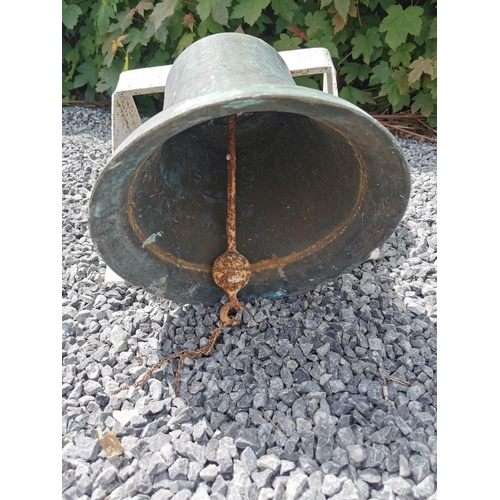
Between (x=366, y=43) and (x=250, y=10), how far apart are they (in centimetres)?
82

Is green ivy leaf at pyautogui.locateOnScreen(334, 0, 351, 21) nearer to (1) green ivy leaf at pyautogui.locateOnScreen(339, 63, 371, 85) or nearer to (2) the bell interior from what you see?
(1) green ivy leaf at pyautogui.locateOnScreen(339, 63, 371, 85)

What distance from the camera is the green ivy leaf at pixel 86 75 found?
408cm

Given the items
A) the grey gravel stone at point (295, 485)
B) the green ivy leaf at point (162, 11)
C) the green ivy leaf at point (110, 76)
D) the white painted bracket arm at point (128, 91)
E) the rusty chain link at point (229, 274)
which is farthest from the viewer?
the green ivy leaf at point (110, 76)

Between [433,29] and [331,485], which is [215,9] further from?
[331,485]

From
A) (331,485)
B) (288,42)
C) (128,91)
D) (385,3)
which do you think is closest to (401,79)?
(385,3)

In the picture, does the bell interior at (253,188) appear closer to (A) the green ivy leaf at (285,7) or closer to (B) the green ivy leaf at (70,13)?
(A) the green ivy leaf at (285,7)

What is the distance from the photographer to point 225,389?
4.82 feet

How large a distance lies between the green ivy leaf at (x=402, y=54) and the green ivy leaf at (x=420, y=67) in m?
0.08

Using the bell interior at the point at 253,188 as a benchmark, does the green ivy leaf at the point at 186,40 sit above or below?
above

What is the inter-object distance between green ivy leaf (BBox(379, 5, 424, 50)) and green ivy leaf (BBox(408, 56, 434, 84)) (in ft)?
0.57

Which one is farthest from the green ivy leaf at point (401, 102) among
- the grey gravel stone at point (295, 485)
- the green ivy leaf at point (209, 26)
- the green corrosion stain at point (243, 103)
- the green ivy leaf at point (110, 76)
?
the grey gravel stone at point (295, 485)

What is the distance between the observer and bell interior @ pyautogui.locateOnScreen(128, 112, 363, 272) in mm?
1546

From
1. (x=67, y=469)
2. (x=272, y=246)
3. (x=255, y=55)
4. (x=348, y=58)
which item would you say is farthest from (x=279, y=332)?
(x=348, y=58)

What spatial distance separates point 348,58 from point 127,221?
8.95 feet
